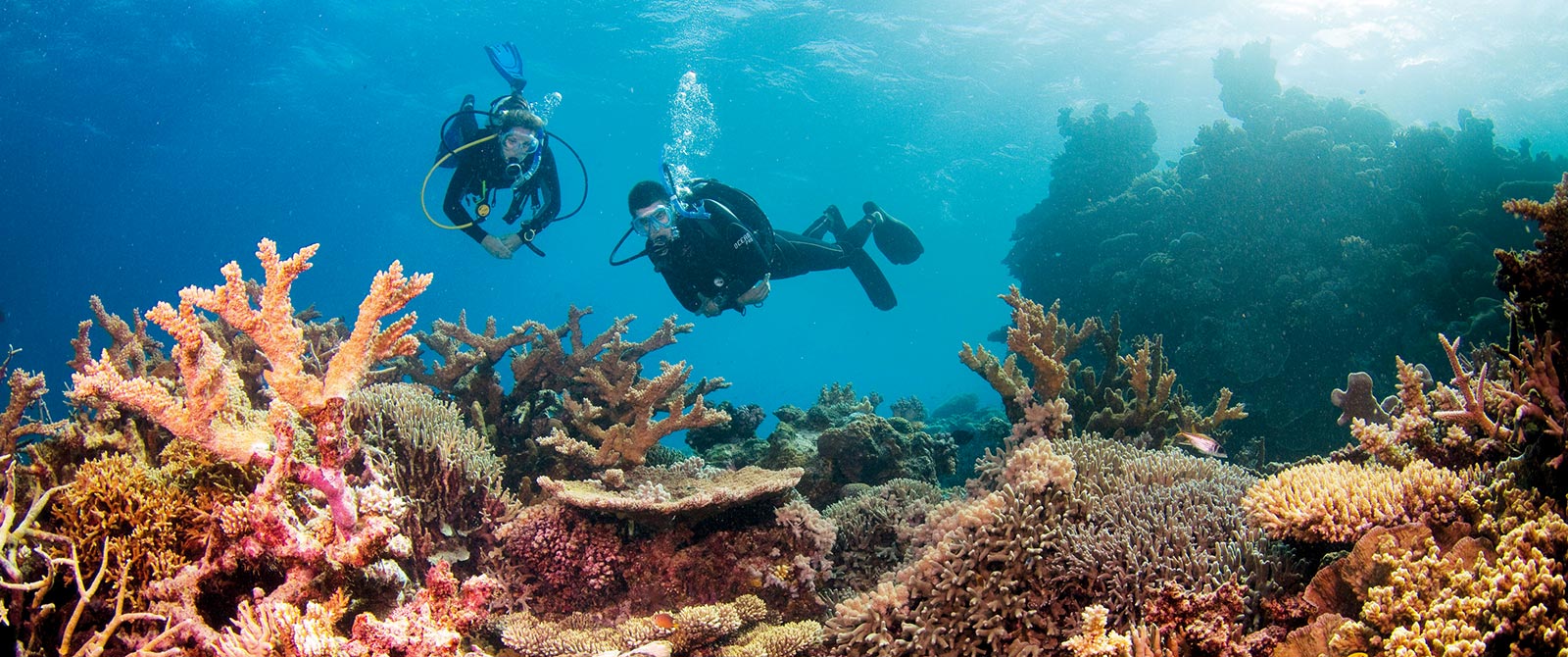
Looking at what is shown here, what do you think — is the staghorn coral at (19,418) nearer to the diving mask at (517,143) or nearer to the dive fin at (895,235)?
the diving mask at (517,143)

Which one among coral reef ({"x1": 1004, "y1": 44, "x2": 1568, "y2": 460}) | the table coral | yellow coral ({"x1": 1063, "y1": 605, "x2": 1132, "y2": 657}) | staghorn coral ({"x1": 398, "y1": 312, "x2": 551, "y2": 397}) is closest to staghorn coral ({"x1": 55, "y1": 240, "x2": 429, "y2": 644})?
the table coral

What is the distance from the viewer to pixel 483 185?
823cm

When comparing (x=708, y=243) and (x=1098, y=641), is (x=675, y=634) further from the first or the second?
(x=708, y=243)

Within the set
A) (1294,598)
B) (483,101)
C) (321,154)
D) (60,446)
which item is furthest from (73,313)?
(1294,598)

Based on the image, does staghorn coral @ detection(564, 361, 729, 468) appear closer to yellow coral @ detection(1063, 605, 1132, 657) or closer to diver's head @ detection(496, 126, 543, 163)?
yellow coral @ detection(1063, 605, 1132, 657)

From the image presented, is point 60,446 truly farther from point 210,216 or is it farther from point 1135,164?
point 210,216

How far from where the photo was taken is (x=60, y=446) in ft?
12.1

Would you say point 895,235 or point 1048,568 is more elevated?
point 895,235

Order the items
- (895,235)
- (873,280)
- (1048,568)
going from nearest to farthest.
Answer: (1048,568) < (873,280) < (895,235)

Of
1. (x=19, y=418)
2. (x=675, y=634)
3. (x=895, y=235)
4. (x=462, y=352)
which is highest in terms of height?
(x=895, y=235)

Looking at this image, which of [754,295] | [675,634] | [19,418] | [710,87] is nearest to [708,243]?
[754,295]

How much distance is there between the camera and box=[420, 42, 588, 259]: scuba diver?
7.85m

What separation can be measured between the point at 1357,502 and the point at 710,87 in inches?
1183

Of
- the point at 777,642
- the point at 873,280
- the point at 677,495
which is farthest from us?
the point at 873,280
